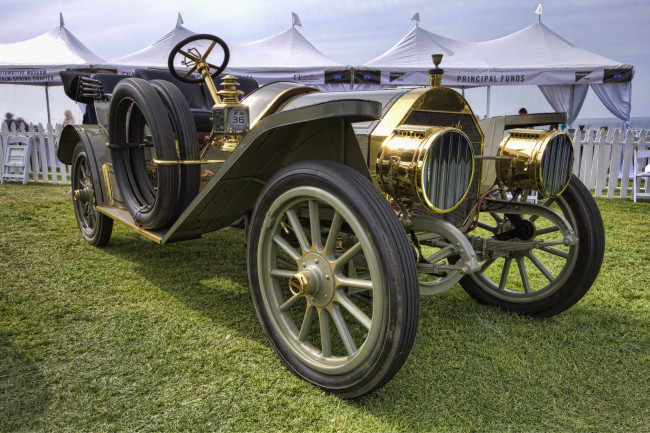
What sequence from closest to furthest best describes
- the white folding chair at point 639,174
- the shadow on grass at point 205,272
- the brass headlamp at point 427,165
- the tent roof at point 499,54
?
1. the brass headlamp at point 427,165
2. the shadow on grass at point 205,272
3. the white folding chair at point 639,174
4. the tent roof at point 499,54

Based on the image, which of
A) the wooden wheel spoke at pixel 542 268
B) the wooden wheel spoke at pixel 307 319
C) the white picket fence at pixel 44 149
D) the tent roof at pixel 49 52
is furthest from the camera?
the tent roof at pixel 49 52

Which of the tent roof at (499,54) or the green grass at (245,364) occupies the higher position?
the tent roof at (499,54)

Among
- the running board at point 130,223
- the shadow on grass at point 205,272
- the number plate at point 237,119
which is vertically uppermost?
the number plate at point 237,119

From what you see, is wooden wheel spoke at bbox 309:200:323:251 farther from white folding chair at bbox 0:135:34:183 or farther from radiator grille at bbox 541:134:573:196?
white folding chair at bbox 0:135:34:183

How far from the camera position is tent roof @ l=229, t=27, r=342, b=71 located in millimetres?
10914

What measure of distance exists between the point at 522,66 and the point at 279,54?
5.62 metres

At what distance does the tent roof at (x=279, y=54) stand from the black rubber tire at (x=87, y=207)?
6912mm

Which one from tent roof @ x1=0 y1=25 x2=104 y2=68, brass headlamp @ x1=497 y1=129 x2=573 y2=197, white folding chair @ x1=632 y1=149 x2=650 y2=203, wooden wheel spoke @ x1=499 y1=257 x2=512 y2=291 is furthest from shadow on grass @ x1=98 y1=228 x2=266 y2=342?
tent roof @ x1=0 y1=25 x2=104 y2=68

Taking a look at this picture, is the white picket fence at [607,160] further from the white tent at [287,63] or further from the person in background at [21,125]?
the person in background at [21,125]

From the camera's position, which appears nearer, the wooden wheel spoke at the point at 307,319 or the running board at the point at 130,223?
the wooden wheel spoke at the point at 307,319

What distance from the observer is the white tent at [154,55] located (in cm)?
1065

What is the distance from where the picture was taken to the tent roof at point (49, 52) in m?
10.7

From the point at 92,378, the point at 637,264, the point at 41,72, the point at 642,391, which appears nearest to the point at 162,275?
the point at 92,378

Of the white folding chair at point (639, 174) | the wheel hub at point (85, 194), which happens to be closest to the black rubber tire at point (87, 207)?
the wheel hub at point (85, 194)
